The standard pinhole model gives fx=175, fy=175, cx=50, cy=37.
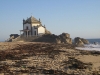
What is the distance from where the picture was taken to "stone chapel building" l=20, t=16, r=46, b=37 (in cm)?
4800

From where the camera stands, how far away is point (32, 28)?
49188mm

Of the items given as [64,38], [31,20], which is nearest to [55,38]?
[64,38]

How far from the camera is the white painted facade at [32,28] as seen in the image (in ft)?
158

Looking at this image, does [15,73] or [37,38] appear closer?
[15,73]

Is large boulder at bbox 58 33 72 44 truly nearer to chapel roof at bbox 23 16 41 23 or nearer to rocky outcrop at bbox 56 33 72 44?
rocky outcrop at bbox 56 33 72 44

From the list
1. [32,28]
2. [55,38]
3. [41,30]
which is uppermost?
[32,28]

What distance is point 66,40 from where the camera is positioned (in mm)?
47594

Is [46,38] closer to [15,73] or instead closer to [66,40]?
[66,40]

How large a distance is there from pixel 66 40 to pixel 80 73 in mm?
39754

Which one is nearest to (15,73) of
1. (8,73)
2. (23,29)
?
(8,73)

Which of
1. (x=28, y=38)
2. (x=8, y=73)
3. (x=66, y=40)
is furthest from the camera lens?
(x=66, y=40)

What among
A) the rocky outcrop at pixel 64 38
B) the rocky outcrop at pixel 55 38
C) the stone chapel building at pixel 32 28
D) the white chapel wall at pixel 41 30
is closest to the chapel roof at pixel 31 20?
the stone chapel building at pixel 32 28

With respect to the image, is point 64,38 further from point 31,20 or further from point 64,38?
point 31,20

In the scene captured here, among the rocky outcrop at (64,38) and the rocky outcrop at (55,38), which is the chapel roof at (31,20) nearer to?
the rocky outcrop at (55,38)
